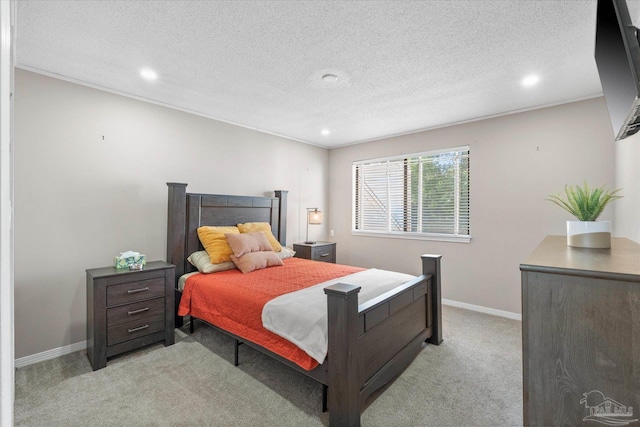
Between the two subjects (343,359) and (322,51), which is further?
(322,51)

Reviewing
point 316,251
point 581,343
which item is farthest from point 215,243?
point 581,343

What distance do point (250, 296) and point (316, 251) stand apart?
2.10 m

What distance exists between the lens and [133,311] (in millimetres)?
2639

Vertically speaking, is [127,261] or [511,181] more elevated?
[511,181]

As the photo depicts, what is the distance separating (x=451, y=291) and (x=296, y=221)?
256 cm

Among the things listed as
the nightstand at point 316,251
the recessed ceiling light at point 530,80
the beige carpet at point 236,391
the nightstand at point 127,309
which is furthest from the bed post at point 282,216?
the recessed ceiling light at point 530,80

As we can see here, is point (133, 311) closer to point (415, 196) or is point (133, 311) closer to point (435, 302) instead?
point (435, 302)

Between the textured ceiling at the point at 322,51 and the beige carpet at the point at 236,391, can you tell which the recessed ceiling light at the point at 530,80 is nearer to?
the textured ceiling at the point at 322,51

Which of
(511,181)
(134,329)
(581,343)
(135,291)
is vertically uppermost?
(511,181)

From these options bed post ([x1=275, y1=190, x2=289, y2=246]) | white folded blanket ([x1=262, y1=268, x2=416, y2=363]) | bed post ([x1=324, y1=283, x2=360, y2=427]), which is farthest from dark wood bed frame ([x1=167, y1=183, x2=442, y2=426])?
bed post ([x1=275, y1=190, x2=289, y2=246])

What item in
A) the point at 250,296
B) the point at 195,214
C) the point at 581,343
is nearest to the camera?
the point at 581,343

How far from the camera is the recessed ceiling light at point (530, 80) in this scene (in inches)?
104

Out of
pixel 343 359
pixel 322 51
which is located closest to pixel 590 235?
pixel 343 359

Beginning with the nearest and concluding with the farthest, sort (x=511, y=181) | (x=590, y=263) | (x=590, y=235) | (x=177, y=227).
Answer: (x=590, y=263), (x=590, y=235), (x=177, y=227), (x=511, y=181)
